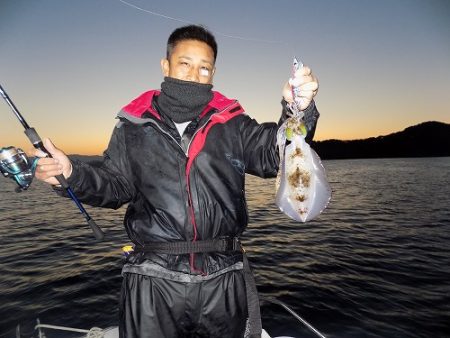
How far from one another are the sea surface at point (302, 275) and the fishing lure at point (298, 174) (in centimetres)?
569

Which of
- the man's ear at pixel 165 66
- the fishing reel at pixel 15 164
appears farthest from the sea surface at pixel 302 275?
the man's ear at pixel 165 66

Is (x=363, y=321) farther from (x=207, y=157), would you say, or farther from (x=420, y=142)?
(x=420, y=142)

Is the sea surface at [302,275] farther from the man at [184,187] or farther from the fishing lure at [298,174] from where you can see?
the fishing lure at [298,174]

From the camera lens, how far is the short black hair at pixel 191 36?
2.86 meters

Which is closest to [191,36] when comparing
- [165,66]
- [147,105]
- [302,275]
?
[165,66]

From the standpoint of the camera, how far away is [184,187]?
248 centimetres

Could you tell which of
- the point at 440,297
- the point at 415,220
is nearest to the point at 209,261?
the point at 440,297

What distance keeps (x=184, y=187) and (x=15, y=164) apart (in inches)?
59.9

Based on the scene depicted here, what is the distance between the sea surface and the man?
18.2ft

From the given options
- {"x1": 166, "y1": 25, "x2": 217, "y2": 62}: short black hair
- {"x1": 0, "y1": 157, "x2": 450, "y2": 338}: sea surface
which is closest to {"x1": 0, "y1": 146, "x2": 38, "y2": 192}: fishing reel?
{"x1": 166, "y1": 25, "x2": 217, "y2": 62}: short black hair

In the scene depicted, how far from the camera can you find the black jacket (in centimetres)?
246

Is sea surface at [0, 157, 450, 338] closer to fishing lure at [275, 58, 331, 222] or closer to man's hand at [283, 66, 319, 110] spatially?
fishing lure at [275, 58, 331, 222]

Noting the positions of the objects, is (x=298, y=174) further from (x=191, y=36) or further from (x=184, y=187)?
(x=191, y=36)

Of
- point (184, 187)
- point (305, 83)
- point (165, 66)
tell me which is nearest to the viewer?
point (305, 83)
